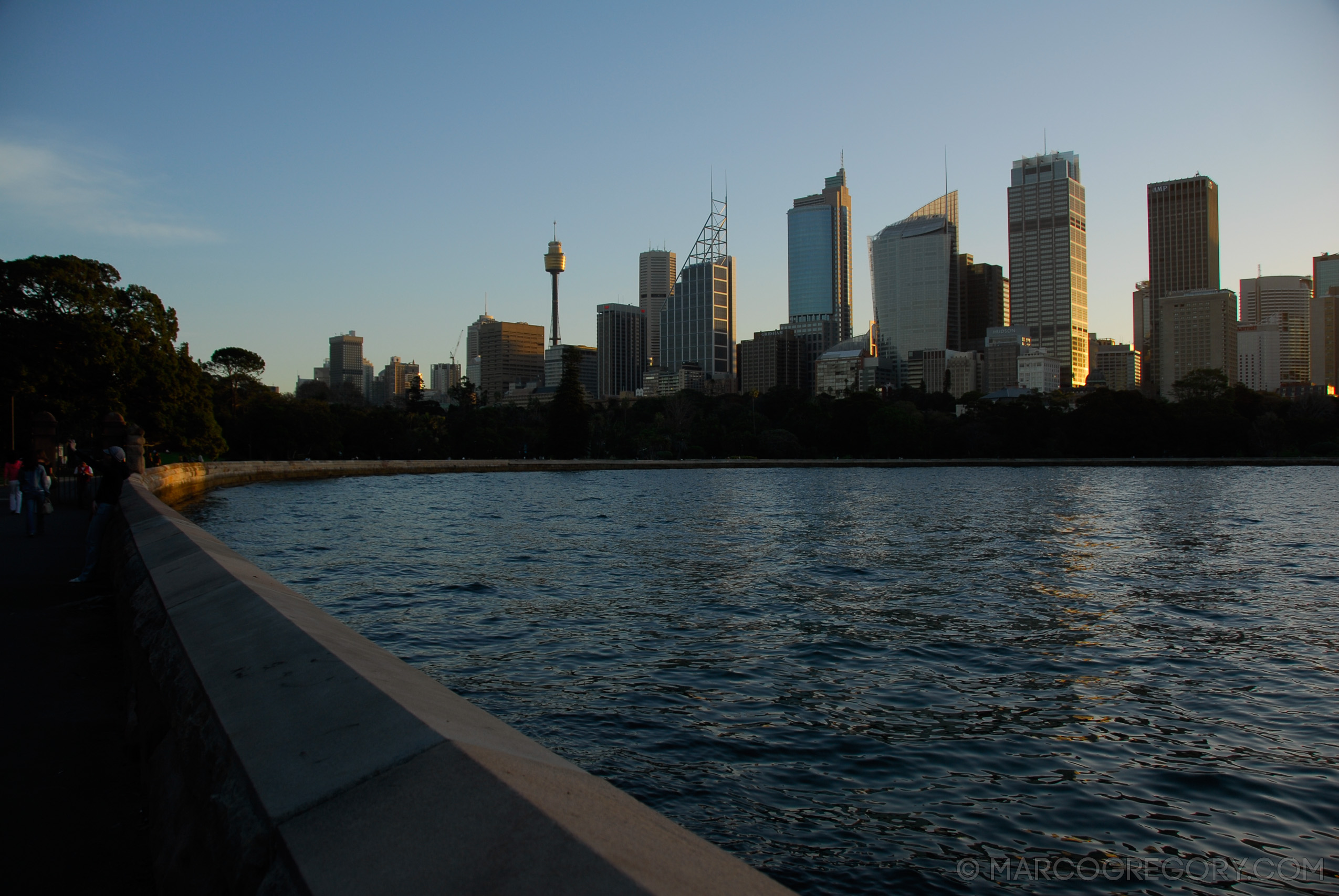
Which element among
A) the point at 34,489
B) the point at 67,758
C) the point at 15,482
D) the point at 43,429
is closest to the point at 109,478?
the point at 34,489

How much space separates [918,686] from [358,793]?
20.0 ft

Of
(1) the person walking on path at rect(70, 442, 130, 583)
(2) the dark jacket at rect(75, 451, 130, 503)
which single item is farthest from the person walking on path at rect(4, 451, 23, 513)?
(2) the dark jacket at rect(75, 451, 130, 503)

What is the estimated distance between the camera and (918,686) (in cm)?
731

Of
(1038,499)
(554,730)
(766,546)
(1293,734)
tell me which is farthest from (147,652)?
(1038,499)

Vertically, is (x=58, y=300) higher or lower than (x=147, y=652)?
higher

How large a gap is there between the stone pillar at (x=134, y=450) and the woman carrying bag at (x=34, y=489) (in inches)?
357

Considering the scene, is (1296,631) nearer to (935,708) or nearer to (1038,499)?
(935,708)

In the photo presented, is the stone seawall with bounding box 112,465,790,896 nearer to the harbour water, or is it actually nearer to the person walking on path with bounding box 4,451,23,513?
the harbour water

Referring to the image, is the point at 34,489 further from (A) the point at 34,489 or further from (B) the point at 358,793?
(B) the point at 358,793

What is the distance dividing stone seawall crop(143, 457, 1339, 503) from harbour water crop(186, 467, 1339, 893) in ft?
67.3

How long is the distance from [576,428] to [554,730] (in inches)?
3584

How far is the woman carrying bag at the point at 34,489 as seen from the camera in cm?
1294

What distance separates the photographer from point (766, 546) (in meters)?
18.9

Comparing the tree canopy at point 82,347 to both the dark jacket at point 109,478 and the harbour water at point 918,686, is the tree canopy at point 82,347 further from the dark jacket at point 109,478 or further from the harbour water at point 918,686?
the dark jacket at point 109,478
